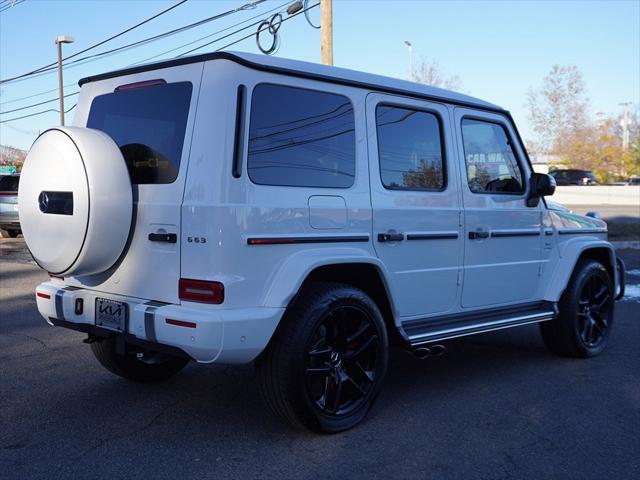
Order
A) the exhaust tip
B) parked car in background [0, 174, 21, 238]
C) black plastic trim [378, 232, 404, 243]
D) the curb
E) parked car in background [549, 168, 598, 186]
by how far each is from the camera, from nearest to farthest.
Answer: black plastic trim [378, 232, 404, 243] < the exhaust tip < the curb < parked car in background [0, 174, 21, 238] < parked car in background [549, 168, 598, 186]

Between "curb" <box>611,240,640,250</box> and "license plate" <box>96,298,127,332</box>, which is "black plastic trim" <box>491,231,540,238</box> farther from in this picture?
"curb" <box>611,240,640,250</box>

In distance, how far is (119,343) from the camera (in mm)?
3859

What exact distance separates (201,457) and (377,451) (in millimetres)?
960

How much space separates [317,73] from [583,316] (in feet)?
10.9

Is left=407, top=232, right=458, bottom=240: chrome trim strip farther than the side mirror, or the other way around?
the side mirror

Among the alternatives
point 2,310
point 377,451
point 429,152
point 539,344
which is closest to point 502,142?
point 429,152

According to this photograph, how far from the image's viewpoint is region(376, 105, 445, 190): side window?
173 inches

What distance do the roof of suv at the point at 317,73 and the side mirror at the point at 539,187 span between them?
775 mm

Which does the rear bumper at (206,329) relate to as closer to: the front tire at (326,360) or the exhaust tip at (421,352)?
the front tire at (326,360)

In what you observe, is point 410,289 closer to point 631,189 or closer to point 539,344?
point 539,344

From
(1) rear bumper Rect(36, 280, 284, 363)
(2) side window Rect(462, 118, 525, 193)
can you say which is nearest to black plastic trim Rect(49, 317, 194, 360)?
(1) rear bumper Rect(36, 280, 284, 363)

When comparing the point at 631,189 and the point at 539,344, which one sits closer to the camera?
the point at 539,344

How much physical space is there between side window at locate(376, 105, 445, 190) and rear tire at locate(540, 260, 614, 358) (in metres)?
1.77

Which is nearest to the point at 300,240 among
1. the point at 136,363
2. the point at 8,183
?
the point at 136,363
